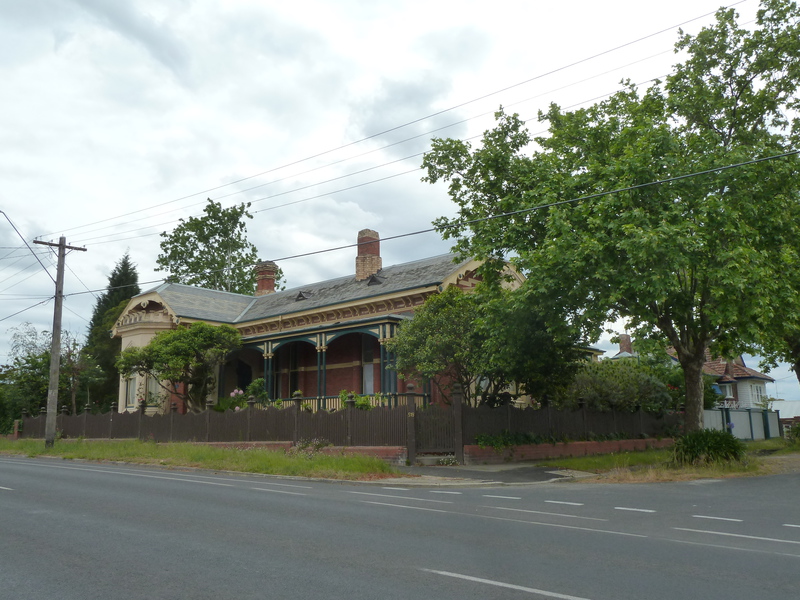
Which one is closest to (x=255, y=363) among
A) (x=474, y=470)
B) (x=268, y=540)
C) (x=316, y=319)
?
(x=316, y=319)

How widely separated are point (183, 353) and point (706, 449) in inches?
836

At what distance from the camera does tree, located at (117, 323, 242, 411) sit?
30.3 meters

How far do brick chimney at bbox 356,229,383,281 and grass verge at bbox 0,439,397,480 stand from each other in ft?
42.5

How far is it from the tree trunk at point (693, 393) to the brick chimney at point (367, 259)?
1672 cm

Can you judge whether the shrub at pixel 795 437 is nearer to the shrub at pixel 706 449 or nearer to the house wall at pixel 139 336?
the shrub at pixel 706 449


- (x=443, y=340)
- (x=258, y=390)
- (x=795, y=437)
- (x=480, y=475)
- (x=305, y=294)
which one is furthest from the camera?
(x=305, y=294)

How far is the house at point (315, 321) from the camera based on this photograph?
28391 millimetres

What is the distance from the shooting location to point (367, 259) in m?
34.2

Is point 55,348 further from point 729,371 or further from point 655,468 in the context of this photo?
point 729,371

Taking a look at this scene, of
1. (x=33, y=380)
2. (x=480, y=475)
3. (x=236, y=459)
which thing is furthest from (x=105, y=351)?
(x=480, y=475)

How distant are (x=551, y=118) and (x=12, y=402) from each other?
33572 mm

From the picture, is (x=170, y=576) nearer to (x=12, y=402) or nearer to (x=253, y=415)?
(x=253, y=415)

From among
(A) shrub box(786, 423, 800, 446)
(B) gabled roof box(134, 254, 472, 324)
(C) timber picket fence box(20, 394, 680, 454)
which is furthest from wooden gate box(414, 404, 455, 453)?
(A) shrub box(786, 423, 800, 446)

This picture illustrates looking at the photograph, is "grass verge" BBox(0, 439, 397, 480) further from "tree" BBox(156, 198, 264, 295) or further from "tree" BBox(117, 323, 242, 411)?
"tree" BBox(156, 198, 264, 295)
